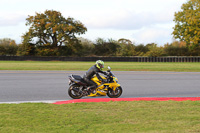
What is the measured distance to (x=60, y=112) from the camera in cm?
752

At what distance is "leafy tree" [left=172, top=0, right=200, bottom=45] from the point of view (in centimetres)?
5466

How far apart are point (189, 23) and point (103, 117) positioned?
169 ft

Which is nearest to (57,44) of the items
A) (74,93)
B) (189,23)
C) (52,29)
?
(52,29)

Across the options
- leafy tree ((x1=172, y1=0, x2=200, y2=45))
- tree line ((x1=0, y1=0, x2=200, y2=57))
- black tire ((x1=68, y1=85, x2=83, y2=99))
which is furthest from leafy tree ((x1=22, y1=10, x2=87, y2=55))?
black tire ((x1=68, y1=85, x2=83, y2=99))

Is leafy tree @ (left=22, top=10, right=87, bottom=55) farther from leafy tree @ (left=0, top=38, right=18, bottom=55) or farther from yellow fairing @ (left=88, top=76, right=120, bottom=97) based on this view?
yellow fairing @ (left=88, top=76, right=120, bottom=97)

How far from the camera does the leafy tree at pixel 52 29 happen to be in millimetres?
64625

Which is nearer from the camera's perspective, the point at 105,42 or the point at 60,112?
the point at 60,112

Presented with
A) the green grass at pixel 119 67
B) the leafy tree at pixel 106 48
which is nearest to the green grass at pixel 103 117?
the green grass at pixel 119 67

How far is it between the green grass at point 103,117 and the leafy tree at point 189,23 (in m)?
48.6

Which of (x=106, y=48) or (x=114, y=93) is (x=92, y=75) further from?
(x=106, y=48)

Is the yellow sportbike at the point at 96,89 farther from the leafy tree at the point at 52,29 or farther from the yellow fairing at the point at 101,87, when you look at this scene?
the leafy tree at the point at 52,29

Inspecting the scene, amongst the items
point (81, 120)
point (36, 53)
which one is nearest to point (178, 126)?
point (81, 120)

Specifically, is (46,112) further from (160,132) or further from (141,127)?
(160,132)

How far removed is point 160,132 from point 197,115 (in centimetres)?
193
